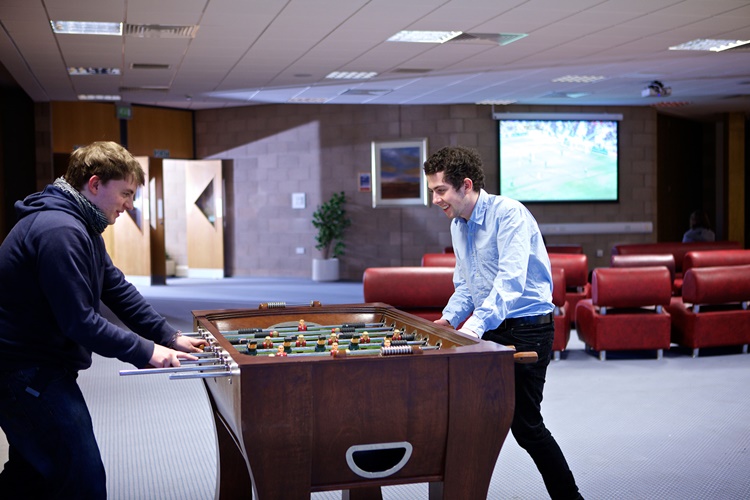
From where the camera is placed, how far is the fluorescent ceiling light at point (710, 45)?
29.1ft

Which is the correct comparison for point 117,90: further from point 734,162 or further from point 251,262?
point 734,162

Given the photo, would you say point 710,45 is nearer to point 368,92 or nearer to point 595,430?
point 368,92

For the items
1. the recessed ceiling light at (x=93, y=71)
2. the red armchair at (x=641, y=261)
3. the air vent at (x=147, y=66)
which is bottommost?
the red armchair at (x=641, y=261)

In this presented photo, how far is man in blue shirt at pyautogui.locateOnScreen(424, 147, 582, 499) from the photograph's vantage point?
296 centimetres

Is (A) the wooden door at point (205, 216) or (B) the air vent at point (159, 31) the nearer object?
(B) the air vent at point (159, 31)

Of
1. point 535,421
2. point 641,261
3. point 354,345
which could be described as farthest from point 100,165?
point 641,261

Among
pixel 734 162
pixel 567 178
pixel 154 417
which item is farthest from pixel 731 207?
pixel 154 417

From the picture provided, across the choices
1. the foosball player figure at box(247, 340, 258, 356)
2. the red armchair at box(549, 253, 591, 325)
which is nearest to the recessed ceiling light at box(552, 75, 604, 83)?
the red armchair at box(549, 253, 591, 325)

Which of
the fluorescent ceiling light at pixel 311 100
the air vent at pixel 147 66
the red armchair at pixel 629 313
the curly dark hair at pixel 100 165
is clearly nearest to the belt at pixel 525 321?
the curly dark hair at pixel 100 165

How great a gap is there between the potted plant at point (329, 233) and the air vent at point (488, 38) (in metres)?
5.91

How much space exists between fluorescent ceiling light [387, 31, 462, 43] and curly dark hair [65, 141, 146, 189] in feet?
19.3

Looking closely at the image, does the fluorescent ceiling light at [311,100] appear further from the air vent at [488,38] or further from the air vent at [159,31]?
the air vent at [159,31]

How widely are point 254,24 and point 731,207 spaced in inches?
463

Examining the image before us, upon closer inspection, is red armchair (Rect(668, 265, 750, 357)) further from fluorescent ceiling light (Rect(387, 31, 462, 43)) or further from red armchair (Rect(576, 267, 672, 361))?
fluorescent ceiling light (Rect(387, 31, 462, 43))
